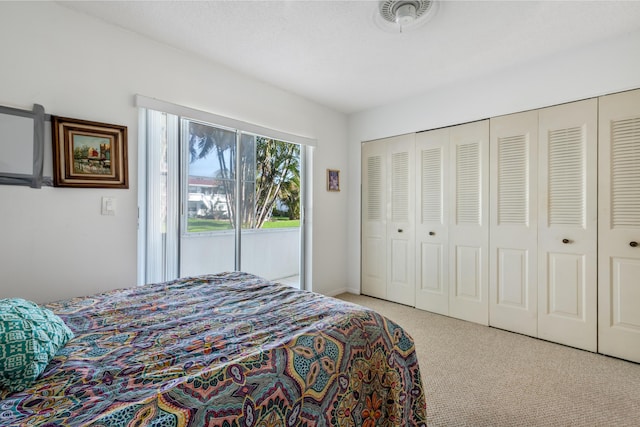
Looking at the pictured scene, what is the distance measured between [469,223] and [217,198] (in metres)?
2.59

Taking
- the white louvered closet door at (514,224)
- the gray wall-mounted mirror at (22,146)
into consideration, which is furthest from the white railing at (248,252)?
the white louvered closet door at (514,224)

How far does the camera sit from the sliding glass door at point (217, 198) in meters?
2.48

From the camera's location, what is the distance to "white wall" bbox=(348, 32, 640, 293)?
2.38 metres

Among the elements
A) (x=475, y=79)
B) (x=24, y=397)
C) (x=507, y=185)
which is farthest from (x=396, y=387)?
(x=475, y=79)

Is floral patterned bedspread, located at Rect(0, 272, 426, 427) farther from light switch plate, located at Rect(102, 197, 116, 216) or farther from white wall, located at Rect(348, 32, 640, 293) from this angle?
white wall, located at Rect(348, 32, 640, 293)

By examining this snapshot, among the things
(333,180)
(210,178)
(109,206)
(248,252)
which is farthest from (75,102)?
(333,180)

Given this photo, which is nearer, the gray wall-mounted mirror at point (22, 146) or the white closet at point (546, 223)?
the gray wall-mounted mirror at point (22, 146)

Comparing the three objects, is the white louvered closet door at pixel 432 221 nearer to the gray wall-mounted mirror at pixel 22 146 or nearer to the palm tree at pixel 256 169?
the palm tree at pixel 256 169

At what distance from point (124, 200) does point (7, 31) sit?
115 centimetres

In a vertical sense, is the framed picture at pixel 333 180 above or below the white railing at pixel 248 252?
above

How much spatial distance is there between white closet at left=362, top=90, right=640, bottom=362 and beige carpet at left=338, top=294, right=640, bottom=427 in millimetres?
304

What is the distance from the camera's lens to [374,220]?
3979 mm

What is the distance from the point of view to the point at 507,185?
2916 mm

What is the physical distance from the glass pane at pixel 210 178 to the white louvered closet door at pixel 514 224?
262cm
